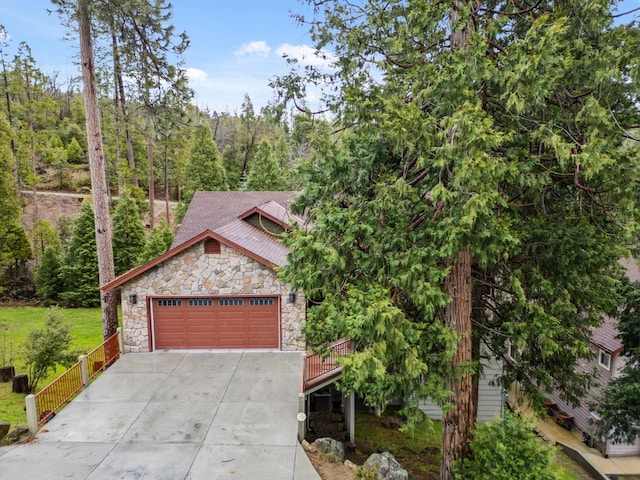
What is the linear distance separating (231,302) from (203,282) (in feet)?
3.37

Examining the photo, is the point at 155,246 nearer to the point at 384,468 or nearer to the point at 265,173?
the point at 265,173

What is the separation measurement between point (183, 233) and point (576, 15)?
561 inches

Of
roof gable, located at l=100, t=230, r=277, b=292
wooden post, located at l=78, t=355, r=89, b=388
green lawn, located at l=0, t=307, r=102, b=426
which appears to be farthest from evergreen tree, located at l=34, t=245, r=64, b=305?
wooden post, located at l=78, t=355, r=89, b=388

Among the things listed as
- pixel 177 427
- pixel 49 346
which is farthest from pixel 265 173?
pixel 177 427

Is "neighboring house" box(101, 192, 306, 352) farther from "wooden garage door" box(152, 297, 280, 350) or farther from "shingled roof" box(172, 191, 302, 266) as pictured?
"shingled roof" box(172, 191, 302, 266)

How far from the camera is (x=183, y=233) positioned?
55.4 feet

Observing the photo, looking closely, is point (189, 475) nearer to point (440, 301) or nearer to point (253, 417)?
point (253, 417)

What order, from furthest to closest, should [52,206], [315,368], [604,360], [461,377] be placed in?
[52,206] → [604,360] → [315,368] → [461,377]

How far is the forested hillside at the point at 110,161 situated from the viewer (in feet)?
42.4

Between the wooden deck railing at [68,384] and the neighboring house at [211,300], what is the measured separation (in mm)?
722

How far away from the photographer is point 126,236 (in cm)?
2273

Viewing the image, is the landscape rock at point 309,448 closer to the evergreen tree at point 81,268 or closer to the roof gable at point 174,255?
the roof gable at point 174,255

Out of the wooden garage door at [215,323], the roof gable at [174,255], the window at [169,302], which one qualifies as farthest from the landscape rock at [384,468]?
the window at [169,302]

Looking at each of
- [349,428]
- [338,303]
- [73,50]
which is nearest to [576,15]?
[338,303]
